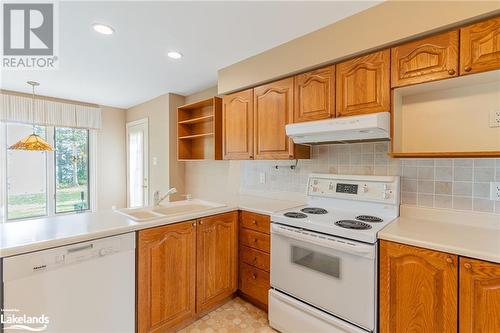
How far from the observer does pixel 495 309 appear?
113cm

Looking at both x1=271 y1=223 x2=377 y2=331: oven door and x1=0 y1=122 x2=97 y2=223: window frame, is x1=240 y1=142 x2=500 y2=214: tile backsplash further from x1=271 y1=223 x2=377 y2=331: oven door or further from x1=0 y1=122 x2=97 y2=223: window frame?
x1=0 y1=122 x2=97 y2=223: window frame

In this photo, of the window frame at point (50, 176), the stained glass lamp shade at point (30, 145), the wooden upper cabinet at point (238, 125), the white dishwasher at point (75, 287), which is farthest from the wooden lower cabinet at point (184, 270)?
the window frame at point (50, 176)

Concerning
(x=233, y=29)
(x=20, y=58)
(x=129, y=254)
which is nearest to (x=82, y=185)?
(x=20, y=58)

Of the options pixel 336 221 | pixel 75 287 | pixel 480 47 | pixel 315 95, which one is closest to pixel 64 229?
pixel 75 287

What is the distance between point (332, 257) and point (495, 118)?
1.35 metres

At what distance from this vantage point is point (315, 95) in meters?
2.02

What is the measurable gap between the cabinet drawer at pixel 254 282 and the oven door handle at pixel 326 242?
1.63 ft

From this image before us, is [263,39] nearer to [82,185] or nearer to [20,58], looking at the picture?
[20,58]

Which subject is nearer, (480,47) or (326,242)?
(480,47)

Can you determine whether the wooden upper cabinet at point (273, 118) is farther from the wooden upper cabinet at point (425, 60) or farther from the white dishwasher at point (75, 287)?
the white dishwasher at point (75, 287)

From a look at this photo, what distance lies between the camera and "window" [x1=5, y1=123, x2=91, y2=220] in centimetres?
368

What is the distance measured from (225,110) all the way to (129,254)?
68.8 inches

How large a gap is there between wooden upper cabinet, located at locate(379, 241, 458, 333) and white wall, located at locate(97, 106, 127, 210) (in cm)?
474

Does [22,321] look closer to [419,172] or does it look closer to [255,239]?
[255,239]
